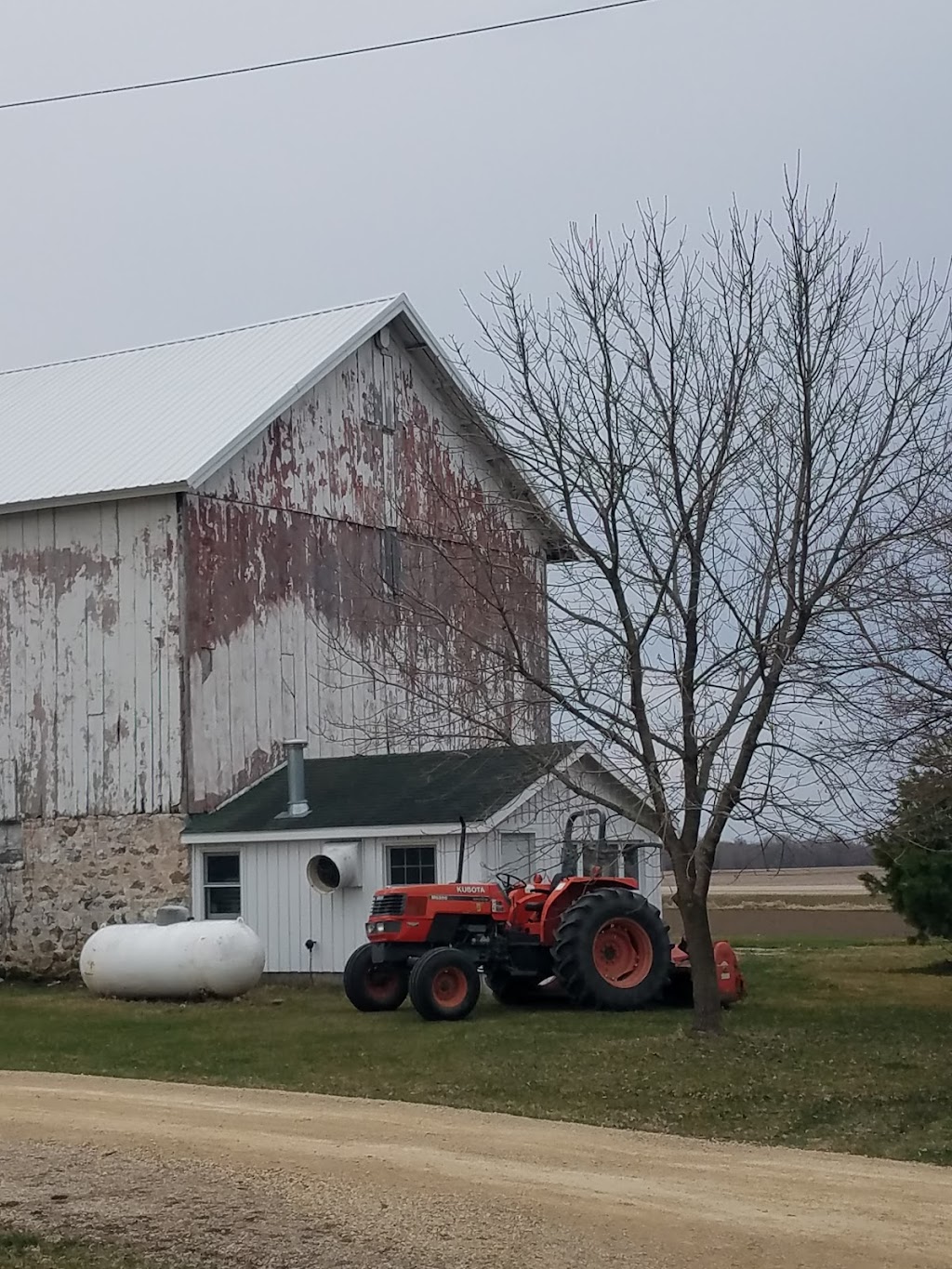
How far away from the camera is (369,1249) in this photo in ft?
28.2

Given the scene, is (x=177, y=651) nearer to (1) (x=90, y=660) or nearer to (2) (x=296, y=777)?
(1) (x=90, y=660)

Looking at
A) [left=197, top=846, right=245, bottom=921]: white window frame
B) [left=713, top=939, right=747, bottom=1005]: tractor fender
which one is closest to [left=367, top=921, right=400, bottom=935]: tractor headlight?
→ [left=713, top=939, right=747, bottom=1005]: tractor fender

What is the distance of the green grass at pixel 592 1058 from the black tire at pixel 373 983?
0.22 metres

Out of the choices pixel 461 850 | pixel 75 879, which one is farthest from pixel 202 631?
pixel 461 850

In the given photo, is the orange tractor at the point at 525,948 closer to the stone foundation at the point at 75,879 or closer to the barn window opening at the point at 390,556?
the stone foundation at the point at 75,879

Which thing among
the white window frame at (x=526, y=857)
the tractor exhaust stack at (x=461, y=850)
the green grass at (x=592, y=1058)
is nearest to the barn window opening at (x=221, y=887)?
the green grass at (x=592, y=1058)

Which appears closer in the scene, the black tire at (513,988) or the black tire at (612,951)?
the black tire at (612,951)

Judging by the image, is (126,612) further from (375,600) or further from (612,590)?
(612,590)

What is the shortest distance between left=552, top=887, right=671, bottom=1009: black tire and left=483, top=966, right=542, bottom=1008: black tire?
1.03m

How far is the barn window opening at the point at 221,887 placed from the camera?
23.8m

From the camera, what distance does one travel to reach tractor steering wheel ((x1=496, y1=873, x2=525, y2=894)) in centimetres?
1994

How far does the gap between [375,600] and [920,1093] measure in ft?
49.4

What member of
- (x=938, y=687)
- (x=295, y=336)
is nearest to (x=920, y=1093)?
(x=938, y=687)

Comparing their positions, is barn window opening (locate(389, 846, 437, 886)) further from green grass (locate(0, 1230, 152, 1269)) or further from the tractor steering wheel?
green grass (locate(0, 1230, 152, 1269))
